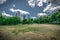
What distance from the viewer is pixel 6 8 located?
11.4ft

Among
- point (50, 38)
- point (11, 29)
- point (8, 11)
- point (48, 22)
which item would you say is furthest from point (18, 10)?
point (50, 38)

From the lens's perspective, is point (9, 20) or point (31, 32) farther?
point (9, 20)

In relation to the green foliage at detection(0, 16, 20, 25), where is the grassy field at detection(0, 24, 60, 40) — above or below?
below

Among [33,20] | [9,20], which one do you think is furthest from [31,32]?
[9,20]

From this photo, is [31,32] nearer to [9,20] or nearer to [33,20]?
[33,20]

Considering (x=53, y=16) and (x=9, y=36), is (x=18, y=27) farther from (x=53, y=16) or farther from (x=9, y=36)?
(x=53, y=16)

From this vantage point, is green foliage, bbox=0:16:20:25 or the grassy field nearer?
the grassy field

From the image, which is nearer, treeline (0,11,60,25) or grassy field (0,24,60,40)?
grassy field (0,24,60,40)

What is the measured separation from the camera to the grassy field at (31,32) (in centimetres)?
321

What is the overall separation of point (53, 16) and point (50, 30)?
358 mm

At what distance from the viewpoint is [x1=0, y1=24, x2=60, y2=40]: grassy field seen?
3.21 m

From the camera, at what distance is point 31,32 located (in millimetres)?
3250

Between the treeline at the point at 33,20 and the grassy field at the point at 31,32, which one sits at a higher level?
the treeline at the point at 33,20

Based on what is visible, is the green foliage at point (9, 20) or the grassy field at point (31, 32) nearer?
the grassy field at point (31, 32)
